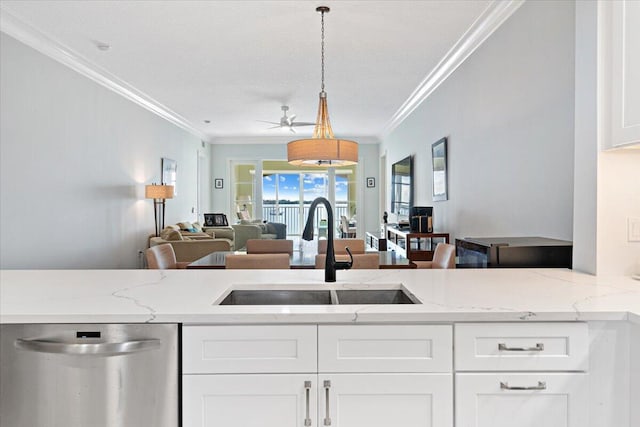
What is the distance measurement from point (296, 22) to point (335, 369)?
3218mm

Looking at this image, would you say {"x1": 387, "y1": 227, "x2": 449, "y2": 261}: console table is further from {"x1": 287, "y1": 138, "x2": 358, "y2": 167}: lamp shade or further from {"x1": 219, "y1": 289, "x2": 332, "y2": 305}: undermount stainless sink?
{"x1": 219, "y1": 289, "x2": 332, "y2": 305}: undermount stainless sink

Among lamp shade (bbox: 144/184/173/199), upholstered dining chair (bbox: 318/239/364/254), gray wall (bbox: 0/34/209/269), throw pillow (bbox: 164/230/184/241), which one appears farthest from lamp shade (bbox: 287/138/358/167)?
lamp shade (bbox: 144/184/173/199)

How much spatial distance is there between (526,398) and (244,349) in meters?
0.88

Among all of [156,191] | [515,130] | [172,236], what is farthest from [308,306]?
[156,191]

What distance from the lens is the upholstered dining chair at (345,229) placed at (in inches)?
393

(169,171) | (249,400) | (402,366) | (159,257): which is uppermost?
(169,171)

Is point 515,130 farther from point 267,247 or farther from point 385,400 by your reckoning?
point 385,400

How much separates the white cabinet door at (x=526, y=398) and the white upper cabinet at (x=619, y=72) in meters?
0.95

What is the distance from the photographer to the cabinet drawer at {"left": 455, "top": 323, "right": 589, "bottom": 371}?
4.14 ft

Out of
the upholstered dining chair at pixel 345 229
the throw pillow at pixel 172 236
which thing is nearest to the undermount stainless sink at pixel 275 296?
the throw pillow at pixel 172 236

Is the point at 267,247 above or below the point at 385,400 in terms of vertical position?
above

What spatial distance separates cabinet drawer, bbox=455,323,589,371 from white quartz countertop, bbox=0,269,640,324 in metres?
0.03

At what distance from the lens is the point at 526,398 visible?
4.14 feet

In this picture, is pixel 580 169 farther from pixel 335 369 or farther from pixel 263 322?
pixel 263 322
